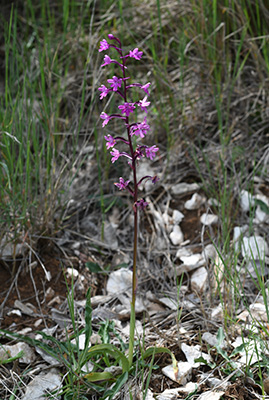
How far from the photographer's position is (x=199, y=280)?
2113mm

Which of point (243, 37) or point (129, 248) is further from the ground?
point (243, 37)

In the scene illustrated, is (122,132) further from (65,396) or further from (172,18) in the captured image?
(65,396)

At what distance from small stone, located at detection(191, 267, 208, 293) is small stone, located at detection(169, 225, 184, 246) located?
0.23 metres

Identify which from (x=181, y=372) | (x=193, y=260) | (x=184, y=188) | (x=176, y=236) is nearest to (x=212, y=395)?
(x=181, y=372)

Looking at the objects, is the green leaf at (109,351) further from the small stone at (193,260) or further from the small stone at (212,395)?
the small stone at (193,260)

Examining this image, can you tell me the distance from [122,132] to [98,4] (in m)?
1.18

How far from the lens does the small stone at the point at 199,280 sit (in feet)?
6.82

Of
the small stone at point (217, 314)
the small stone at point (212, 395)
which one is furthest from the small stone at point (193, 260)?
the small stone at point (212, 395)

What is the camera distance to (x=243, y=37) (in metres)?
2.50

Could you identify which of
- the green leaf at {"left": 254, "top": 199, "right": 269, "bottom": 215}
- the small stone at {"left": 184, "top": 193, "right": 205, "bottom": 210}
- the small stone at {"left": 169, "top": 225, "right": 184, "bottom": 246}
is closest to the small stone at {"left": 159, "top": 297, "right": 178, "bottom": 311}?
the small stone at {"left": 169, "top": 225, "right": 184, "bottom": 246}

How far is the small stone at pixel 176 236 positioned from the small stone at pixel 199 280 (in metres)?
0.23

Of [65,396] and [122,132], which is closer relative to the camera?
[65,396]

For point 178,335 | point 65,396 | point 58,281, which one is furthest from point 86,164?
point 65,396

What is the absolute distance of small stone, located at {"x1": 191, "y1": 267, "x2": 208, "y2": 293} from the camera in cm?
208
